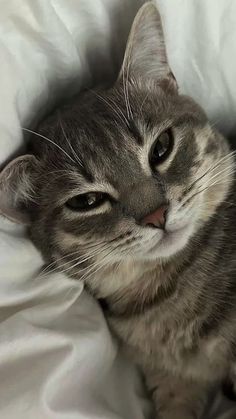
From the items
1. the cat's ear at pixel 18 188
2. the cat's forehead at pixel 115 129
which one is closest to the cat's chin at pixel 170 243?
the cat's forehead at pixel 115 129

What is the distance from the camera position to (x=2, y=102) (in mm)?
984

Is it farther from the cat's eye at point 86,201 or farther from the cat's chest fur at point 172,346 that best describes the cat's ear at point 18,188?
the cat's chest fur at point 172,346

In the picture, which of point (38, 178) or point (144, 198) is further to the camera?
point (38, 178)

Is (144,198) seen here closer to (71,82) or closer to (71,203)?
(71,203)

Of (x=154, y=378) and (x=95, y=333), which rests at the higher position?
(x=95, y=333)

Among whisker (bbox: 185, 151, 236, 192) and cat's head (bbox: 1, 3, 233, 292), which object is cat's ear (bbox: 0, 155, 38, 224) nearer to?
cat's head (bbox: 1, 3, 233, 292)

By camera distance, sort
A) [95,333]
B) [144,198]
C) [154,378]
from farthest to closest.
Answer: [154,378]
[95,333]
[144,198]

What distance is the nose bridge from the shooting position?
95 centimetres

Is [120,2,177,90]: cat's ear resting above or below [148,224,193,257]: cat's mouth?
above

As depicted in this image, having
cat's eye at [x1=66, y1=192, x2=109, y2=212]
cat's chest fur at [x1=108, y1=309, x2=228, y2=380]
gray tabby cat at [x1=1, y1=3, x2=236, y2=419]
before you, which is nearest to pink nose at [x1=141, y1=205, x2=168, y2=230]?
gray tabby cat at [x1=1, y1=3, x2=236, y2=419]

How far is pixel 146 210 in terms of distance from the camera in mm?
952

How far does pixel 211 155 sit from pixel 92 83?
1.01ft

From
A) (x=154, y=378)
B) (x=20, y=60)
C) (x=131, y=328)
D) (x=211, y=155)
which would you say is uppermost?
(x=20, y=60)

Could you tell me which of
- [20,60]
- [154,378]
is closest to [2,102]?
[20,60]
